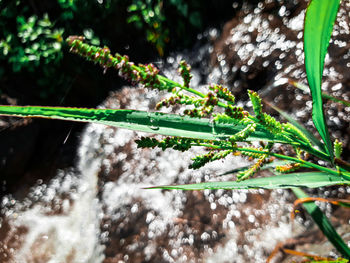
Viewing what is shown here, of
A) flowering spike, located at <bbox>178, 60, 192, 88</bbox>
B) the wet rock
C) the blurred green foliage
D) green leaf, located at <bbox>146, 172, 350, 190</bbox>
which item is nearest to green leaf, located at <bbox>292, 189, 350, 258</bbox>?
green leaf, located at <bbox>146, 172, 350, 190</bbox>

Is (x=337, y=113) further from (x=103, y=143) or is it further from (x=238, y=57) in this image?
(x=103, y=143)

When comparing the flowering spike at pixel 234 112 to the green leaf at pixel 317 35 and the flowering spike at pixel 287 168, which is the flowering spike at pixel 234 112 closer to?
the green leaf at pixel 317 35

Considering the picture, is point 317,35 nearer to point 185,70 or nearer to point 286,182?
point 185,70

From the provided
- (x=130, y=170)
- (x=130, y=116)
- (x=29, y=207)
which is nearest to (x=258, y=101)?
(x=130, y=116)

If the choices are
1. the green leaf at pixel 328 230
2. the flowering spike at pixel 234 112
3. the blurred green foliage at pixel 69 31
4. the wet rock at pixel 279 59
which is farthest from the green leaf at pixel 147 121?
the blurred green foliage at pixel 69 31

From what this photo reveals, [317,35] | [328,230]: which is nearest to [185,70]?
[317,35]

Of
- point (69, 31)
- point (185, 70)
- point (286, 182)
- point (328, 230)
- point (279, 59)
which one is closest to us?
point (185, 70)
